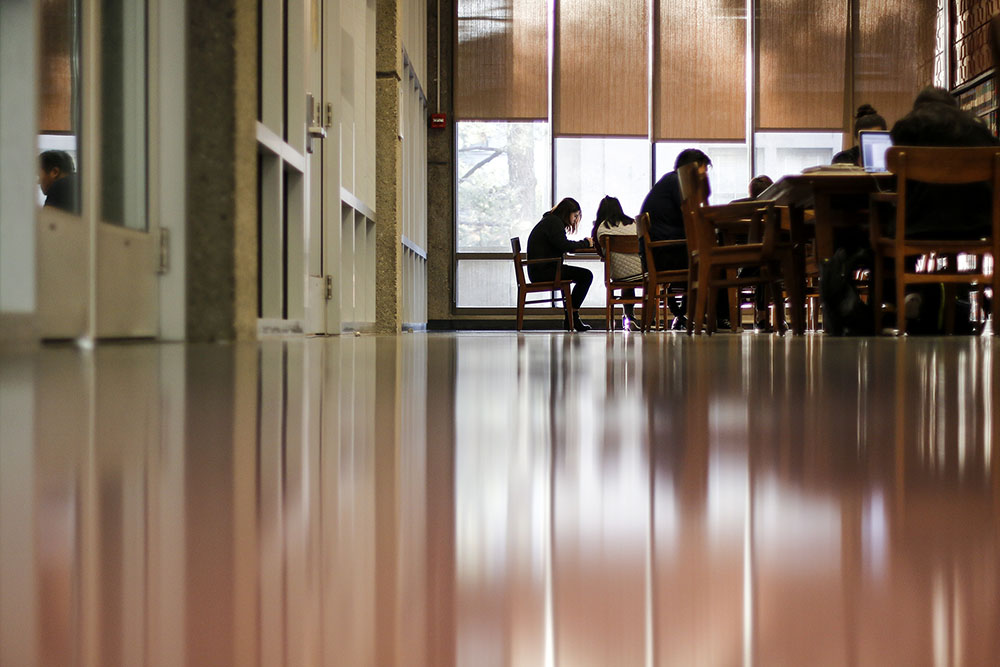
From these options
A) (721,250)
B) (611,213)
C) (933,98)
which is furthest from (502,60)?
(933,98)

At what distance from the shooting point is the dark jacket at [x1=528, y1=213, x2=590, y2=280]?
327 inches

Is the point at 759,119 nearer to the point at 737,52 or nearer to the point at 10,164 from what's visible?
the point at 737,52

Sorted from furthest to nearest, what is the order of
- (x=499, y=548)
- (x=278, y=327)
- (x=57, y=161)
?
(x=278, y=327) < (x=57, y=161) < (x=499, y=548)

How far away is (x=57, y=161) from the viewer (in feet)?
7.02

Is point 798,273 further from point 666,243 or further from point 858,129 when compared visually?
point 858,129

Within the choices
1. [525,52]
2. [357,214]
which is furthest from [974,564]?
[525,52]

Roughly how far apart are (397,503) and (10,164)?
197 cm

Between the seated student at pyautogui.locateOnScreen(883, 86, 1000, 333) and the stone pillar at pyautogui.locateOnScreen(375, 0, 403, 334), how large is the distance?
3.24 metres

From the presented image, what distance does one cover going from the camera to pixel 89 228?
2311mm

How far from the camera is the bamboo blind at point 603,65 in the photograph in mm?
10703

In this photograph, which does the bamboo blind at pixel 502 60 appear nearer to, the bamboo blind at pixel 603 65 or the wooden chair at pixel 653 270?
the bamboo blind at pixel 603 65

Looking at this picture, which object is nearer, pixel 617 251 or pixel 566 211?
pixel 617 251

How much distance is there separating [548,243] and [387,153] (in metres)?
2.21

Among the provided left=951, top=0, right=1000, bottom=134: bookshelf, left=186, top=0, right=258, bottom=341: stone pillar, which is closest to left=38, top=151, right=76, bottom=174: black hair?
left=186, top=0, right=258, bottom=341: stone pillar
